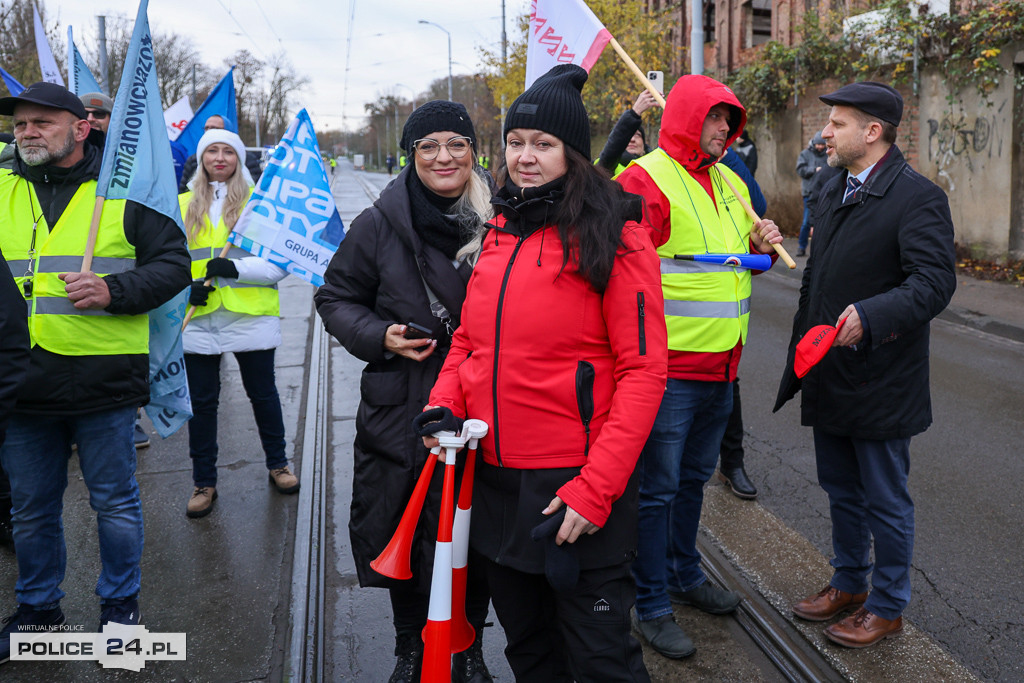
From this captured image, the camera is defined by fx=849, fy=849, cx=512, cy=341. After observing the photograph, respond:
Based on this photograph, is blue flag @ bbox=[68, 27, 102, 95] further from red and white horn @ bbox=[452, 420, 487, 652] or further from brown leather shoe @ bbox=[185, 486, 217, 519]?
red and white horn @ bbox=[452, 420, 487, 652]

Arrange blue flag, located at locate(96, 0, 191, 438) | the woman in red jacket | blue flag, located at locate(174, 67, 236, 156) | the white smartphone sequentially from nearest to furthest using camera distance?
the woman in red jacket → blue flag, located at locate(96, 0, 191, 438) → the white smartphone → blue flag, located at locate(174, 67, 236, 156)

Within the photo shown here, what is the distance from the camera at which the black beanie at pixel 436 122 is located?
284 cm

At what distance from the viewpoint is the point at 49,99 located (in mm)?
3059

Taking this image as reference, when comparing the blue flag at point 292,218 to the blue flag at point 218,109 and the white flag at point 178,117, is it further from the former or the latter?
the white flag at point 178,117

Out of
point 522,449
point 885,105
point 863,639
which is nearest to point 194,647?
point 522,449

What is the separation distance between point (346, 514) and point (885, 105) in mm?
3188

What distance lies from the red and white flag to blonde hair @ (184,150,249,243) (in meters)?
1.77

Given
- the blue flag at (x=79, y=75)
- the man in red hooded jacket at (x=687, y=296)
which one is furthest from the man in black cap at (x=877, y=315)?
the blue flag at (x=79, y=75)

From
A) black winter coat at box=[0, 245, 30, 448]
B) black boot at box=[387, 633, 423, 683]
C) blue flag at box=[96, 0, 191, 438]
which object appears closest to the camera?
black winter coat at box=[0, 245, 30, 448]

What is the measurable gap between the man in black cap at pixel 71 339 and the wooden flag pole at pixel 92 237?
0.04 meters

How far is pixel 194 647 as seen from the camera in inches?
129

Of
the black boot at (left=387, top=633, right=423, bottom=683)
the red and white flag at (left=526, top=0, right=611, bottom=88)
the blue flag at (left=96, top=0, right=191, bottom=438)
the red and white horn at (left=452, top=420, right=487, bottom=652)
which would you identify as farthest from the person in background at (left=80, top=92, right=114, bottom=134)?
the red and white horn at (left=452, top=420, right=487, bottom=652)

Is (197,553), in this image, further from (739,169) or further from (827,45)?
(827,45)

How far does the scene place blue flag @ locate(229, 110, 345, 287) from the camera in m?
4.38
